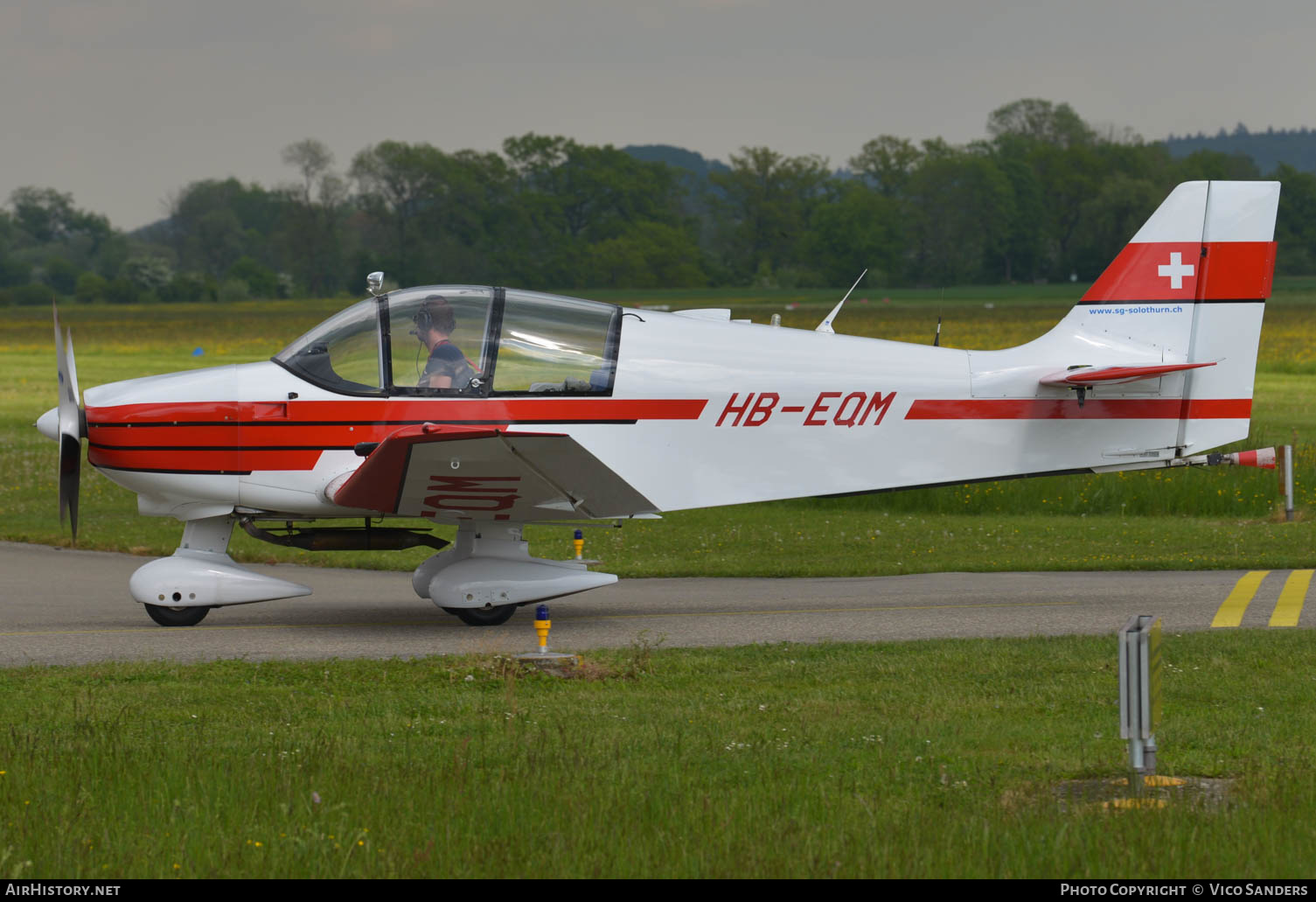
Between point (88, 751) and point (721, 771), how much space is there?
9.47ft

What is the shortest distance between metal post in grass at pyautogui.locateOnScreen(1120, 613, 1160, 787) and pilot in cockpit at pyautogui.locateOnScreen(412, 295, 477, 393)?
19.9 ft

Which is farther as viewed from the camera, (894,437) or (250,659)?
(894,437)

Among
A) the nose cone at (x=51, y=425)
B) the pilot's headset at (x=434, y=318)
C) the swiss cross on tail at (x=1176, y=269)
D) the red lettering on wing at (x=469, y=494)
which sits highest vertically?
the swiss cross on tail at (x=1176, y=269)

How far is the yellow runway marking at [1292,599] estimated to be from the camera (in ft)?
34.7

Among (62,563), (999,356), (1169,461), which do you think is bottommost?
(62,563)

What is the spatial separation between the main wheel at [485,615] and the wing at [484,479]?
29.1 inches

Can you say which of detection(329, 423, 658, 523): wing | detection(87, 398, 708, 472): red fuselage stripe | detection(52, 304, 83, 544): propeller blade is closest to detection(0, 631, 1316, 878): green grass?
detection(329, 423, 658, 523): wing

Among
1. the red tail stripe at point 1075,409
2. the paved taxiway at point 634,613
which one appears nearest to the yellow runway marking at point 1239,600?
the paved taxiway at point 634,613

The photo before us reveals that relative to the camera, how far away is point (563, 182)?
5622cm

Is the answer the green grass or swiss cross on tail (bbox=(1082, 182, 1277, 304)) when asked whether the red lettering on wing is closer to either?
the green grass

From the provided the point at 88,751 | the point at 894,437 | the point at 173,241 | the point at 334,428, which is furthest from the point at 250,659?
the point at 173,241

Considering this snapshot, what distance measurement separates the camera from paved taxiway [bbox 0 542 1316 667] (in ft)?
32.6

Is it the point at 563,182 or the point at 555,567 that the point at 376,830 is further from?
the point at 563,182

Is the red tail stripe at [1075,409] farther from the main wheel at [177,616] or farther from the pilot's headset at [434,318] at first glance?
the main wheel at [177,616]
